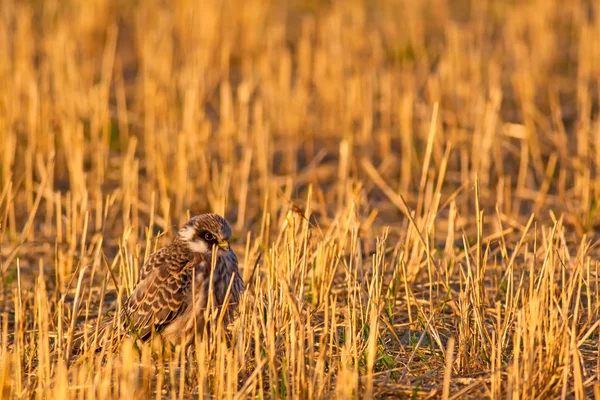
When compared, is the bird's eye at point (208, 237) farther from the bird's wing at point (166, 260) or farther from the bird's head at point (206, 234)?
the bird's wing at point (166, 260)

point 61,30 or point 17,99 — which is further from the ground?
point 61,30

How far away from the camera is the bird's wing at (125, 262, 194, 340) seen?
5828 mm

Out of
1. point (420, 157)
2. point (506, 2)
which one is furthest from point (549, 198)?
point (506, 2)

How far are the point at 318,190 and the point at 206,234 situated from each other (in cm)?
285

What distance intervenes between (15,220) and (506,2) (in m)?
8.97

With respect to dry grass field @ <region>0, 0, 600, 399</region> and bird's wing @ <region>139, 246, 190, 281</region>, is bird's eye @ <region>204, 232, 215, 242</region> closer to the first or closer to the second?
bird's wing @ <region>139, 246, 190, 281</region>

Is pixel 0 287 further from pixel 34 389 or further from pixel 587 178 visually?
pixel 587 178

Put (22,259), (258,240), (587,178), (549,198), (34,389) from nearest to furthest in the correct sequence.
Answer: (34,389) → (258,240) → (22,259) → (587,178) → (549,198)

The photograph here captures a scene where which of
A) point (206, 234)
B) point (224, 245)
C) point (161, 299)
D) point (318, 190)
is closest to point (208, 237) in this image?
point (206, 234)

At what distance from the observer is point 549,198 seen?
9.12 m

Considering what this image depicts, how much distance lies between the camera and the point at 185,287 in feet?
19.2

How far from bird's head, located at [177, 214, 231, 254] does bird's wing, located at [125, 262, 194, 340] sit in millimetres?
151

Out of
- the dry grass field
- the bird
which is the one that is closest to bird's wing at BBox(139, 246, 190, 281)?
the bird

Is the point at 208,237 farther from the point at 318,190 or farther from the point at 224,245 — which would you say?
the point at 318,190
